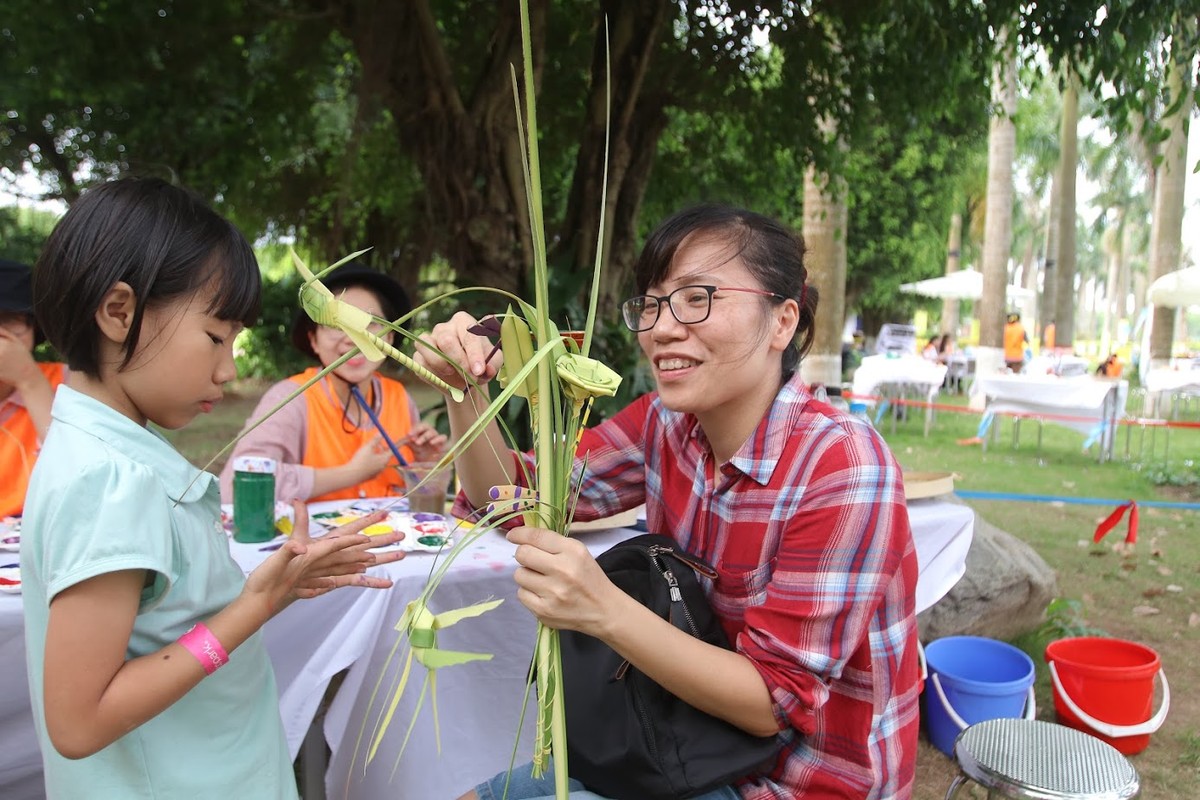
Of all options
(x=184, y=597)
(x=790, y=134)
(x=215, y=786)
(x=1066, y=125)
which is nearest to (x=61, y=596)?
(x=184, y=597)

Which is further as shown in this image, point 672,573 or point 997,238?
point 997,238

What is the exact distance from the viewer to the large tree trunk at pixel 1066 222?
585 inches

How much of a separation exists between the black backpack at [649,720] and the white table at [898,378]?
992cm

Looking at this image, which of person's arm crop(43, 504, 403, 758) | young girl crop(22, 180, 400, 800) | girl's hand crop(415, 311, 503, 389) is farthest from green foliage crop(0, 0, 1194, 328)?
person's arm crop(43, 504, 403, 758)

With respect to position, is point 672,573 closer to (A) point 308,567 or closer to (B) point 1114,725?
(A) point 308,567

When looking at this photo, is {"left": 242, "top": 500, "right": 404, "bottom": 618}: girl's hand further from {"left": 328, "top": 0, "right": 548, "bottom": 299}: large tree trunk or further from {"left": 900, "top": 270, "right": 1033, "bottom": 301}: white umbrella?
{"left": 900, "top": 270, "right": 1033, "bottom": 301}: white umbrella

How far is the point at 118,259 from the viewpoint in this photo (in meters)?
1.21

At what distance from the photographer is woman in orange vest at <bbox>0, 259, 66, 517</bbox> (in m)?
2.50

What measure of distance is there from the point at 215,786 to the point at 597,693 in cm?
62

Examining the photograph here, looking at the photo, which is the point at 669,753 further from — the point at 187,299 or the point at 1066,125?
the point at 1066,125

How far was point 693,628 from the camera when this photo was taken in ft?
4.60

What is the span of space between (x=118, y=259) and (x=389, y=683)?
1.36m

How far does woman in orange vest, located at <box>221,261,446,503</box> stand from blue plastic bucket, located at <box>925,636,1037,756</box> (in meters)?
2.17

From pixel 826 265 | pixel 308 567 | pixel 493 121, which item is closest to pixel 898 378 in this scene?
pixel 826 265
